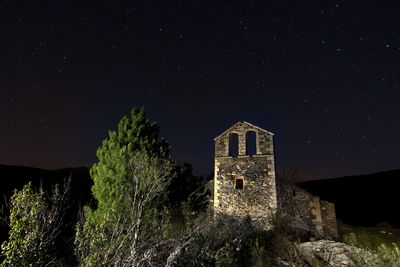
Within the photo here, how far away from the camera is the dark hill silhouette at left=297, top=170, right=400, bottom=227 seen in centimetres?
3023

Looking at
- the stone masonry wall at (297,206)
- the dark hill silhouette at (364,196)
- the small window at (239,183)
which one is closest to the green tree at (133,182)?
the small window at (239,183)

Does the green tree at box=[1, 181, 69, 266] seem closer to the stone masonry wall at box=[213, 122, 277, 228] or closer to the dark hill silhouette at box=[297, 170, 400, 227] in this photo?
the stone masonry wall at box=[213, 122, 277, 228]

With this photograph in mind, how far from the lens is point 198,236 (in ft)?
26.9

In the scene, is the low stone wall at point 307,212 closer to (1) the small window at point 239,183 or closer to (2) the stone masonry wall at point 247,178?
(2) the stone masonry wall at point 247,178

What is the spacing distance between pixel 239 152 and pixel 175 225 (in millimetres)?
5507

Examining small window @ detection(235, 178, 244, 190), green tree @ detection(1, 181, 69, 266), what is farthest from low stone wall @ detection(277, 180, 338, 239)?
green tree @ detection(1, 181, 69, 266)

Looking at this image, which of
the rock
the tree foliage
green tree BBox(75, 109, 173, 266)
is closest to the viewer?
the tree foliage

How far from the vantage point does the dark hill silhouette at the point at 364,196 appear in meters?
30.2

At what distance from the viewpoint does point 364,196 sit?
37.2m

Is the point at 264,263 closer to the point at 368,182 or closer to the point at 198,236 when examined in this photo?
the point at 198,236

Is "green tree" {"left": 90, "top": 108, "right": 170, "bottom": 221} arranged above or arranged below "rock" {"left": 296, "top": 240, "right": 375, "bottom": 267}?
above

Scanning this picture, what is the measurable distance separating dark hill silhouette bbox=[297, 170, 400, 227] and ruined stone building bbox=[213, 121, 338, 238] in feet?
67.9

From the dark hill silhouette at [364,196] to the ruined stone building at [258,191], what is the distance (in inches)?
814

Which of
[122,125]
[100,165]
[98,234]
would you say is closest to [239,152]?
[122,125]
